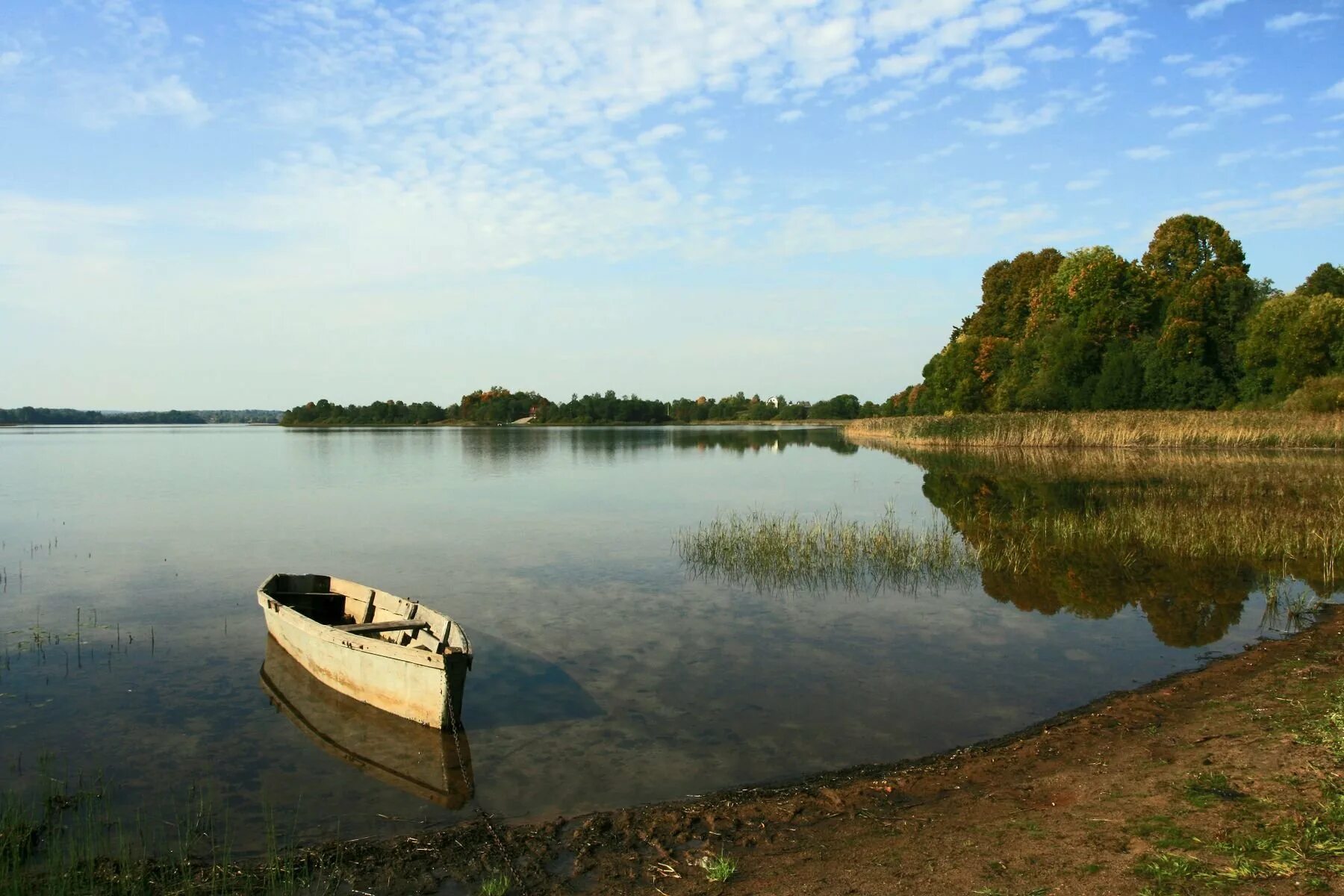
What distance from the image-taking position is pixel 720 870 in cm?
493

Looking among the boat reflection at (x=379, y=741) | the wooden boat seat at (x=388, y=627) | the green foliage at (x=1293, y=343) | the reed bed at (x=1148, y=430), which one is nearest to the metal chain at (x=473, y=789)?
the boat reflection at (x=379, y=741)

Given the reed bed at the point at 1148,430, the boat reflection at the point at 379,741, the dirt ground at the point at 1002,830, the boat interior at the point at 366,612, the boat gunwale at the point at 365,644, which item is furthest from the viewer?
the reed bed at the point at 1148,430

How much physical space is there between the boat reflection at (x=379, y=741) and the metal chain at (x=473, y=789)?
2cm

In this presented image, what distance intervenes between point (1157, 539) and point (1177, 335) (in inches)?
1622

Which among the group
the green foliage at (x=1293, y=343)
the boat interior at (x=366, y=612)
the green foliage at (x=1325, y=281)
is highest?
the green foliage at (x=1325, y=281)

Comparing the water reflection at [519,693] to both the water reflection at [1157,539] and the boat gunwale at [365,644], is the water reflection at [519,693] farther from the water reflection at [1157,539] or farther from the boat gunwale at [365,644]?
the water reflection at [1157,539]

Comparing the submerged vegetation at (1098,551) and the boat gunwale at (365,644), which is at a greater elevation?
the boat gunwale at (365,644)

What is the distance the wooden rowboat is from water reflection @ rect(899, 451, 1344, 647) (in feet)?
28.0

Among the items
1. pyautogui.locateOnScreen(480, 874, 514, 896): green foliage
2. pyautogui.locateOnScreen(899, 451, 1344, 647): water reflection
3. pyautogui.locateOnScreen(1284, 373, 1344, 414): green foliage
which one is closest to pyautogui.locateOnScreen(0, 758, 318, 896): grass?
pyautogui.locateOnScreen(480, 874, 514, 896): green foliage

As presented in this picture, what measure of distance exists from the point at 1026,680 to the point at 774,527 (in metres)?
8.49

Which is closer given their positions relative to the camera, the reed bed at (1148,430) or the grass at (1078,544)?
the grass at (1078,544)

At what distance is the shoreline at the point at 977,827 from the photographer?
458cm

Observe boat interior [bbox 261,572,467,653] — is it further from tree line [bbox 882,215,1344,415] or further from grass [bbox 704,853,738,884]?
tree line [bbox 882,215,1344,415]

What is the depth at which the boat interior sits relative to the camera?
932 cm
